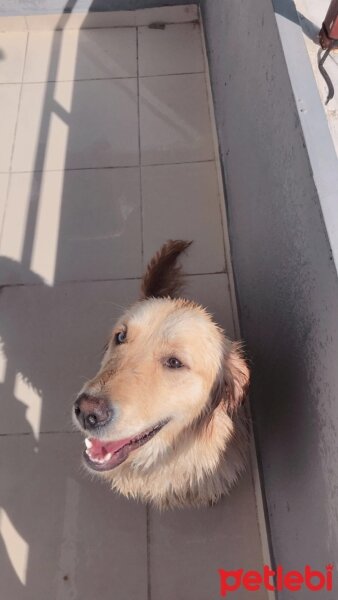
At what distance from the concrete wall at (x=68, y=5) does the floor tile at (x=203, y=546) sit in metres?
3.30

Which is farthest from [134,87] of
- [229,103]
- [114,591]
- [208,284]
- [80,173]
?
[114,591]

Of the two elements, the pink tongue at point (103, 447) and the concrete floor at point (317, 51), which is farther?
the pink tongue at point (103, 447)

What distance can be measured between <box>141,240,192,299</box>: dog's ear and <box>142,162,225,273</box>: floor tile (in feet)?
2.28

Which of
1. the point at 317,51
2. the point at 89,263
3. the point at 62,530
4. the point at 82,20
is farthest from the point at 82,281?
the point at 82,20

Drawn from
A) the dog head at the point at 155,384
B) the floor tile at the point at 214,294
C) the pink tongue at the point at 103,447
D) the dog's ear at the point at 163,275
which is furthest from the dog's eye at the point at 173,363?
the floor tile at the point at 214,294

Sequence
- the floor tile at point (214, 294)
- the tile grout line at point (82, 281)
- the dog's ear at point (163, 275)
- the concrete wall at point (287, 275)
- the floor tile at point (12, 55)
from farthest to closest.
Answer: the floor tile at point (12, 55) < the tile grout line at point (82, 281) < the floor tile at point (214, 294) < the dog's ear at point (163, 275) < the concrete wall at point (287, 275)

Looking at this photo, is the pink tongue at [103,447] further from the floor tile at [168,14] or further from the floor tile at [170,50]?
the floor tile at [168,14]

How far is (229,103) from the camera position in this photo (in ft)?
8.40

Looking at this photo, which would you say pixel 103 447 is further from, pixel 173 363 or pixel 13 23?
pixel 13 23

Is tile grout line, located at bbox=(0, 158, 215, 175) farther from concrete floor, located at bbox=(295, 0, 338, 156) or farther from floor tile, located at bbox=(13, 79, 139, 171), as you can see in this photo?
concrete floor, located at bbox=(295, 0, 338, 156)

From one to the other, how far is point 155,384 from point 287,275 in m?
0.56

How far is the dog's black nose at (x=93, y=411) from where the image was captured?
4.65 ft

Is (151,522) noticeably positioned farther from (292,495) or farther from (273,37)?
(273,37)

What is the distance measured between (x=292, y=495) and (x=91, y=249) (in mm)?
1736
